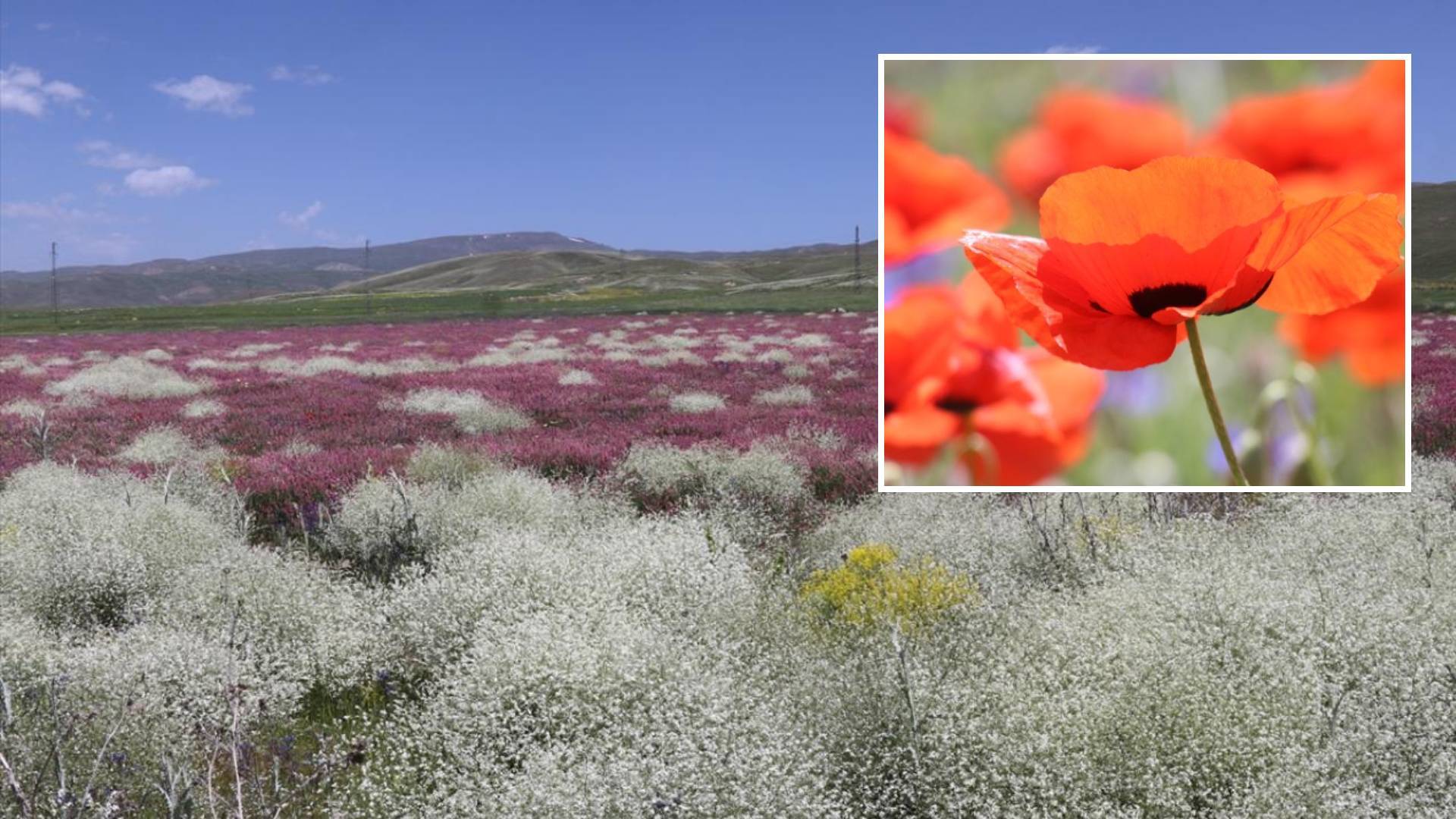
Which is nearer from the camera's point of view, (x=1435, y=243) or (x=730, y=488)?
(x=730, y=488)

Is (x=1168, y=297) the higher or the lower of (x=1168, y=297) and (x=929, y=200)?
the lower

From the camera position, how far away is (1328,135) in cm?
387

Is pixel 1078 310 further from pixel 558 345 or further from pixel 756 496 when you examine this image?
pixel 558 345

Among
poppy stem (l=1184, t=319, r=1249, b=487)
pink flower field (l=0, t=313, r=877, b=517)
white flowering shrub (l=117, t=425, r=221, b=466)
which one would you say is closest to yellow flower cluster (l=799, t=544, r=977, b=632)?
poppy stem (l=1184, t=319, r=1249, b=487)

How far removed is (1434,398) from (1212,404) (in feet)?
27.7

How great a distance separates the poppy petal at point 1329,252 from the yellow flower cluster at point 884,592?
7.76ft

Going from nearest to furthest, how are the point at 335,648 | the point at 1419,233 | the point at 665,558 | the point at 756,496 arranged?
the point at 335,648 < the point at 665,558 < the point at 756,496 < the point at 1419,233

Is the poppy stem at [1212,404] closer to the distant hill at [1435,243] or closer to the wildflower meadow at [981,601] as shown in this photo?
the wildflower meadow at [981,601]

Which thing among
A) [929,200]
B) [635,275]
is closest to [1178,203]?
[929,200]

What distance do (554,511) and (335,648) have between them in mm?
2503

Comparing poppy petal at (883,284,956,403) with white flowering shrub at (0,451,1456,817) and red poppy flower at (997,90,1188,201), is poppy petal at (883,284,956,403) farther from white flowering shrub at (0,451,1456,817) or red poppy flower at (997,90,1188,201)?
white flowering shrub at (0,451,1456,817)

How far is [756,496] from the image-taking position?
28.3ft

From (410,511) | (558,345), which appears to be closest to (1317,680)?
(410,511)

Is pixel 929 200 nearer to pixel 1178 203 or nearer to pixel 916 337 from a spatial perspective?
pixel 916 337
